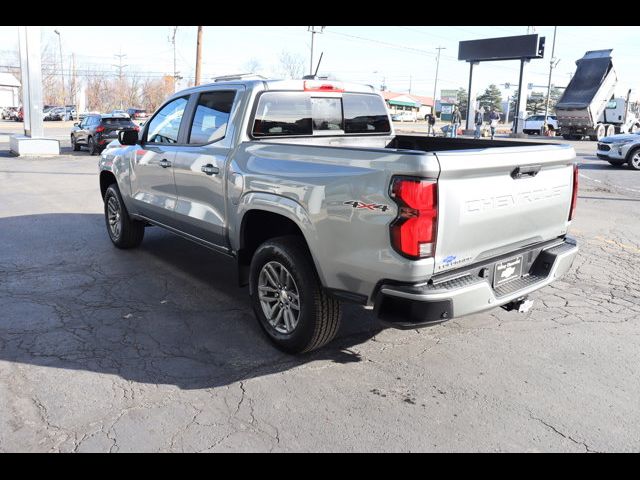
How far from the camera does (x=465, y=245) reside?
10.8 ft

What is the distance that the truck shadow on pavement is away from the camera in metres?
3.89

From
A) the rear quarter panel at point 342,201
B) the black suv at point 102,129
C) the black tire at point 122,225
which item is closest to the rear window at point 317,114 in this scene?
the rear quarter panel at point 342,201

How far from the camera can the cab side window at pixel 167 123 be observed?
5.44 m

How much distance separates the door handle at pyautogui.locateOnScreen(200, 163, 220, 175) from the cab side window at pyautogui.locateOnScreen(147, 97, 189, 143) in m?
0.81

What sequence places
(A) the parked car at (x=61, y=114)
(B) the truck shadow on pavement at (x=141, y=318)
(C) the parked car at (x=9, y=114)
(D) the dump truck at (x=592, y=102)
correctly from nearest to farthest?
(B) the truck shadow on pavement at (x=141, y=318) → (D) the dump truck at (x=592, y=102) → (C) the parked car at (x=9, y=114) → (A) the parked car at (x=61, y=114)

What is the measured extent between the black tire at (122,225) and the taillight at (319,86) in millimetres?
2961

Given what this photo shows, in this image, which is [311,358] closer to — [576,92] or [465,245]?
[465,245]

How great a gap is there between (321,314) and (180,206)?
7.11 ft

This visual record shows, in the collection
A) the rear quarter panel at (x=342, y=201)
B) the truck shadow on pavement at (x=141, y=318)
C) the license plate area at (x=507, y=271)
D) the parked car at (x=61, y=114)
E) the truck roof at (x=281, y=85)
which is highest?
the parked car at (x=61, y=114)

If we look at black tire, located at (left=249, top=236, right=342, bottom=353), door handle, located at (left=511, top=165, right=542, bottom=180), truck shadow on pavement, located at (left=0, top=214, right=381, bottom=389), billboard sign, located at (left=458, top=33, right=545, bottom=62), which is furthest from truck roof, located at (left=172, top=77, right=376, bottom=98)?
billboard sign, located at (left=458, top=33, right=545, bottom=62)

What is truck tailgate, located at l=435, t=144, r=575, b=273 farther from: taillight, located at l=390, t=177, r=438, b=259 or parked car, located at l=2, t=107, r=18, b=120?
parked car, located at l=2, t=107, r=18, b=120

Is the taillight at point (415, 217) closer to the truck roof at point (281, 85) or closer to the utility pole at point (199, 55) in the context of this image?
the truck roof at point (281, 85)

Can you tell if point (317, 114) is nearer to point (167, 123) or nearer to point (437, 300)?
point (167, 123)

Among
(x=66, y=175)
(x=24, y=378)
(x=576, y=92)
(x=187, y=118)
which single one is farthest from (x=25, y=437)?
(x=576, y=92)
